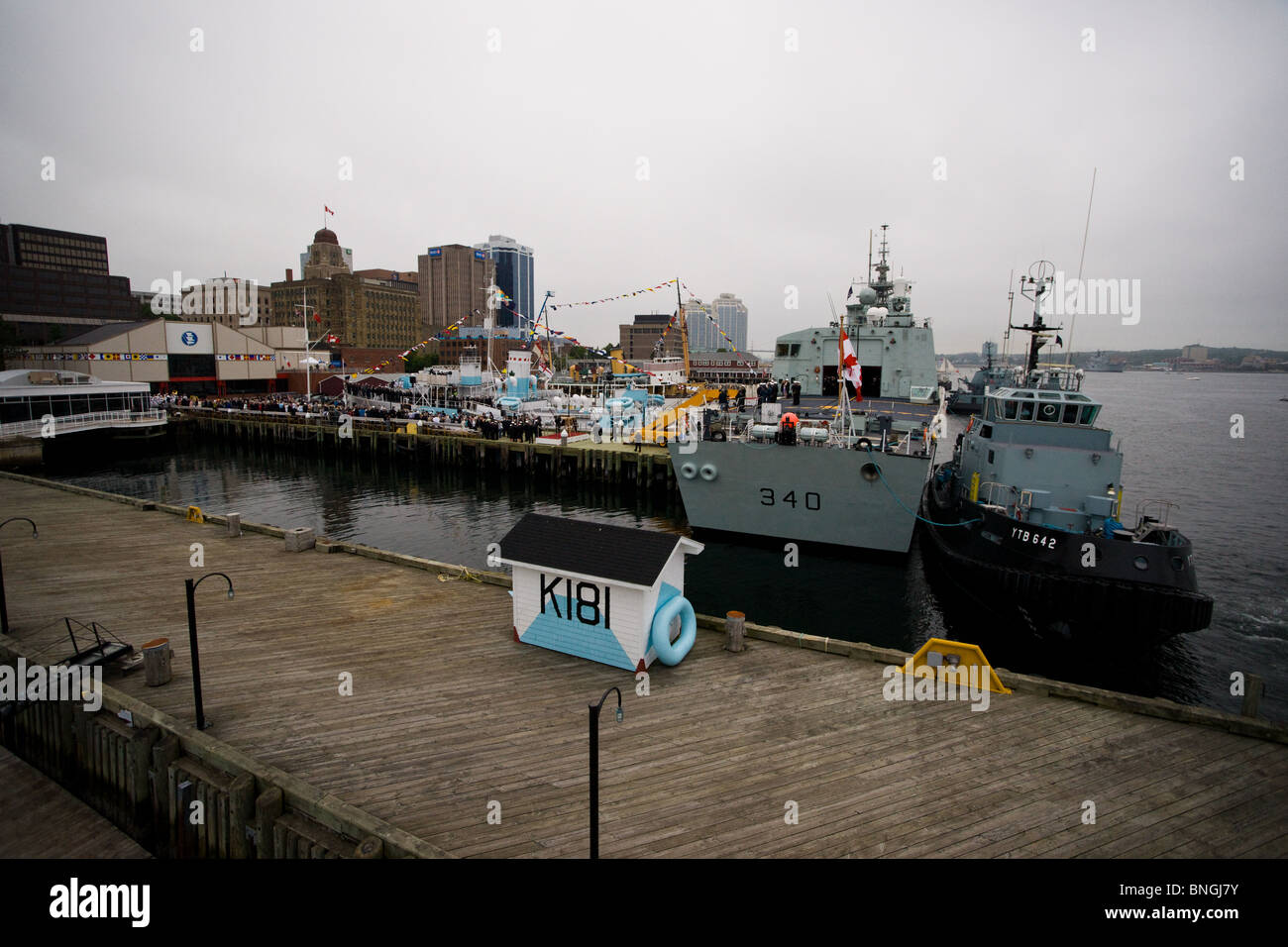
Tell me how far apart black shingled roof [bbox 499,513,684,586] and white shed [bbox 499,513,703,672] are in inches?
0.6

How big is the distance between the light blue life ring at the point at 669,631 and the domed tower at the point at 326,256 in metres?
157

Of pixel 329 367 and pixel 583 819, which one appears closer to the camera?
pixel 583 819

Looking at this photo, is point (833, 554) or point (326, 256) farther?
point (326, 256)

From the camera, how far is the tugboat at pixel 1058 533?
13562 millimetres

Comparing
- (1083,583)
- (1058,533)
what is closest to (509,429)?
(1058,533)

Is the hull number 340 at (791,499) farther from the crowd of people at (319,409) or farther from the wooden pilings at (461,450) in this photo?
the crowd of people at (319,409)

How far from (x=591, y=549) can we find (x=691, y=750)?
10.6 feet

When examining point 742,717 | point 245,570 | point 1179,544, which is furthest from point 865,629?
point 245,570

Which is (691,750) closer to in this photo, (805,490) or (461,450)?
(805,490)

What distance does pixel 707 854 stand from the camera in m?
6.03

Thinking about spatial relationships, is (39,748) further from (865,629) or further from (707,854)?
(865,629)

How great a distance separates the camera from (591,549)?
952cm

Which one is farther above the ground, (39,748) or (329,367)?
(329,367)
